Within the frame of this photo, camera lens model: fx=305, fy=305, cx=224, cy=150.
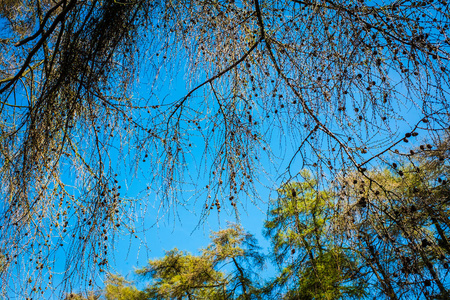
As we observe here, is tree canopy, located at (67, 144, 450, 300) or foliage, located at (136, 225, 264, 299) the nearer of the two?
tree canopy, located at (67, 144, 450, 300)

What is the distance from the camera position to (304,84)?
172 cm

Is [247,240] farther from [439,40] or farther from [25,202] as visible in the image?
[439,40]

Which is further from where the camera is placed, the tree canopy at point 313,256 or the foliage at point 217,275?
the foliage at point 217,275

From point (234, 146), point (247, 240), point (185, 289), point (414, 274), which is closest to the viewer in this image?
point (414, 274)

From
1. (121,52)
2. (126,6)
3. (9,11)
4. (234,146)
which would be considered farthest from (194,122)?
(9,11)

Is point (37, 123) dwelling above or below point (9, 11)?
below

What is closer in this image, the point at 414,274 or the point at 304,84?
the point at 414,274

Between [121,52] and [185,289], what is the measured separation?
7.88m

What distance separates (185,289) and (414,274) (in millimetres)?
8440

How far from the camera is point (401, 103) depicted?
5.00ft

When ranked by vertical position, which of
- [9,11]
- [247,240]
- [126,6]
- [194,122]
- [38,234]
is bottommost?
[38,234]

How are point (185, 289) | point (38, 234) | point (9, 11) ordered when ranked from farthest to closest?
point (185, 289)
point (9, 11)
point (38, 234)

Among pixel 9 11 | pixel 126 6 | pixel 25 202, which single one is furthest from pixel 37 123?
pixel 9 11

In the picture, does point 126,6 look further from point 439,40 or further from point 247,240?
point 247,240
